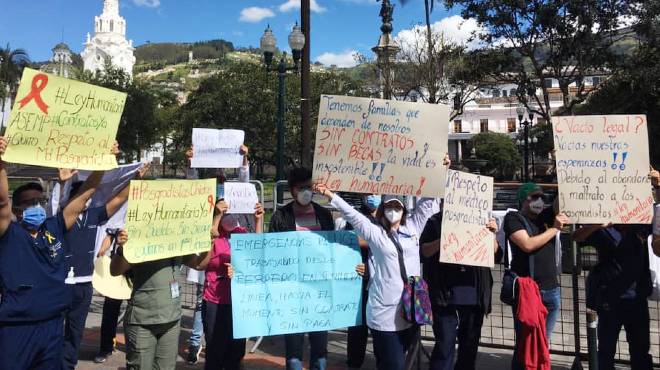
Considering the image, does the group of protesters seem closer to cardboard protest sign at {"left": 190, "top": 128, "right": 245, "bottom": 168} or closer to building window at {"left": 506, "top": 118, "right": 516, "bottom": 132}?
cardboard protest sign at {"left": 190, "top": 128, "right": 245, "bottom": 168}

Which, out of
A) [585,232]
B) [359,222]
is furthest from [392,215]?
[585,232]

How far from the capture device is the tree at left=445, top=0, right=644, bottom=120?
50.5 ft

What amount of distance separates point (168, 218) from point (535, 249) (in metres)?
2.86

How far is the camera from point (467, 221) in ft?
13.8

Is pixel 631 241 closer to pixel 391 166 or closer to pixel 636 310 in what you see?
pixel 636 310

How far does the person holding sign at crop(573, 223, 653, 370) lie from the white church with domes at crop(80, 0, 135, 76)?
14922 centimetres

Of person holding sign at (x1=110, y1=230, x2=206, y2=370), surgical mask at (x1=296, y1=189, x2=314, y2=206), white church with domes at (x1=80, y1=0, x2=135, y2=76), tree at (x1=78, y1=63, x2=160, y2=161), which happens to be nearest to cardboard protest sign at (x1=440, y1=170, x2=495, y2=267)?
surgical mask at (x1=296, y1=189, x2=314, y2=206)

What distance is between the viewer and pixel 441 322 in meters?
4.23

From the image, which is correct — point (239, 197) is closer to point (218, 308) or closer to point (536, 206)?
point (218, 308)

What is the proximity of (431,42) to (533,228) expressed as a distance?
17742 mm

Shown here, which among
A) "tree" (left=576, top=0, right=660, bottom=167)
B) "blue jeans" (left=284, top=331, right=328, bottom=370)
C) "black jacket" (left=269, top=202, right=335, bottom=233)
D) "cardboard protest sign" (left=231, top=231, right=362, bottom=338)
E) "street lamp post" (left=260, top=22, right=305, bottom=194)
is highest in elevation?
"tree" (left=576, top=0, right=660, bottom=167)

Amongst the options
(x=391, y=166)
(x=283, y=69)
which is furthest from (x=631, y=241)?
(x=283, y=69)

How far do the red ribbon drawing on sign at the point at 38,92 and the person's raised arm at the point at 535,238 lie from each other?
139 inches

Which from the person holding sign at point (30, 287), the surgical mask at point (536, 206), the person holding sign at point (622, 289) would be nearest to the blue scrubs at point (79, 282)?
the person holding sign at point (30, 287)
